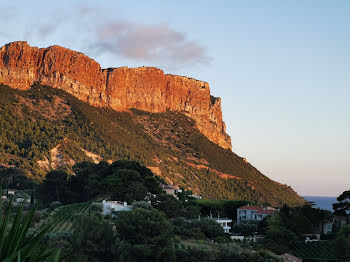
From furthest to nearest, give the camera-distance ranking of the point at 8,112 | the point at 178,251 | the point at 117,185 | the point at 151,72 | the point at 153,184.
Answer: the point at 151,72 → the point at 8,112 → the point at 153,184 → the point at 117,185 → the point at 178,251

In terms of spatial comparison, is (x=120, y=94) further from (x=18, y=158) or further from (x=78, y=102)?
(x=18, y=158)

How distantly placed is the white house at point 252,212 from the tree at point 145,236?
25.3 meters

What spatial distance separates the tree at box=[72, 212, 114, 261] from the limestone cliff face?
81.6m

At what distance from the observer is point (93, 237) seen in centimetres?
3294

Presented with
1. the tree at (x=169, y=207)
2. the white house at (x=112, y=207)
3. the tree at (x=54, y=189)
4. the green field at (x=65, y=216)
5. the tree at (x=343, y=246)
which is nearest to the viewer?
the tree at (x=343, y=246)

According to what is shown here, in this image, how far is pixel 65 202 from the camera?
59.5 metres

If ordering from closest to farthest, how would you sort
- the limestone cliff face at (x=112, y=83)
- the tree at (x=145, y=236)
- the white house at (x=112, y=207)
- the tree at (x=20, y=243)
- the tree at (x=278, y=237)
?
1. the tree at (x=20, y=243)
2. the tree at (x=145, y=236)
3. the tree at (x=278, y=237)
4. the white house at (x=112, y=207)
5. the limestone cliff face at (x=112, y=83)

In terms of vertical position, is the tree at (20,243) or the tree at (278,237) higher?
the tree at (20,243)

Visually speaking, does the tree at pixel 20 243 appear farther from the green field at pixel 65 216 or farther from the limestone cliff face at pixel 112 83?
the limestone cliff face at pixel 112 83

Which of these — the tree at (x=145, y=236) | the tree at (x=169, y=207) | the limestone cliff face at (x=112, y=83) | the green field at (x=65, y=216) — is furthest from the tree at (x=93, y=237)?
the limestone cliff face at (x=112, y=83)

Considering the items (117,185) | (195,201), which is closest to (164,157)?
(195,201)

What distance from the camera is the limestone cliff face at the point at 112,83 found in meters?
114

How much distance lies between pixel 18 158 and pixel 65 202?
24.4 meters

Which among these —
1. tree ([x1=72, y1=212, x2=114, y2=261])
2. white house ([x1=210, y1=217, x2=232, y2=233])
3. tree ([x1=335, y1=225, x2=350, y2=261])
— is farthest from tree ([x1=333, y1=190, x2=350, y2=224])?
tree ([x1=72, y1=212, x2=114, y2=261])
